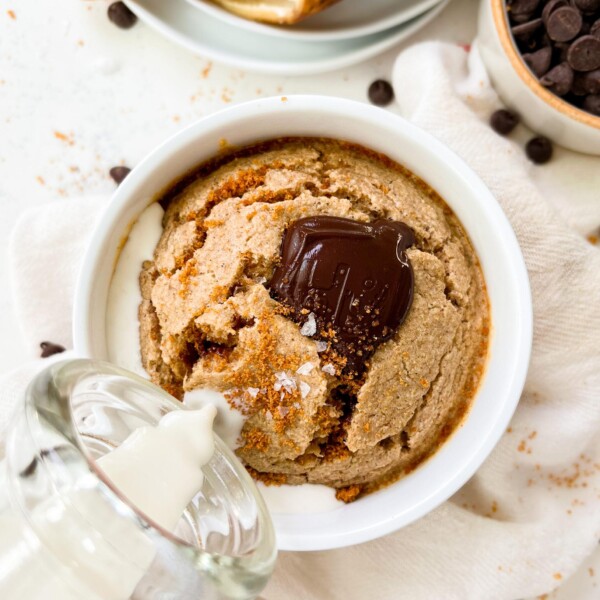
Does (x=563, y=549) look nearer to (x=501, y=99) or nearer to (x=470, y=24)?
(x=501, y=99)

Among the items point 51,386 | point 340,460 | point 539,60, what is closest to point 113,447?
point 51,386

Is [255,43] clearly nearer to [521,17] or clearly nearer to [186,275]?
[521,17]

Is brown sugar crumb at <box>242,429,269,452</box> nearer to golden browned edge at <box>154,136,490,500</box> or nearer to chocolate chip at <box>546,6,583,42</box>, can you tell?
golden browned edge at <box>154,136,490,500</box>

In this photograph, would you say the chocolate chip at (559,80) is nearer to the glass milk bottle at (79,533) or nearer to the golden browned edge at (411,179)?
the golden browned edge at (411,179)

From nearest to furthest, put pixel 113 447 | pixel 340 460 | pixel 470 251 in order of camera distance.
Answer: pixel 113 447, pixel 340 460, pixel 470 251

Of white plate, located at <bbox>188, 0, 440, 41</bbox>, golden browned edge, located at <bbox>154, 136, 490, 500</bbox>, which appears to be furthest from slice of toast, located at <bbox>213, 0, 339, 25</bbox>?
golden browned edge, located at <bbox>154, 136, 490, 500</bbox>

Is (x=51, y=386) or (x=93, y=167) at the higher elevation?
(x=51, y=386)
